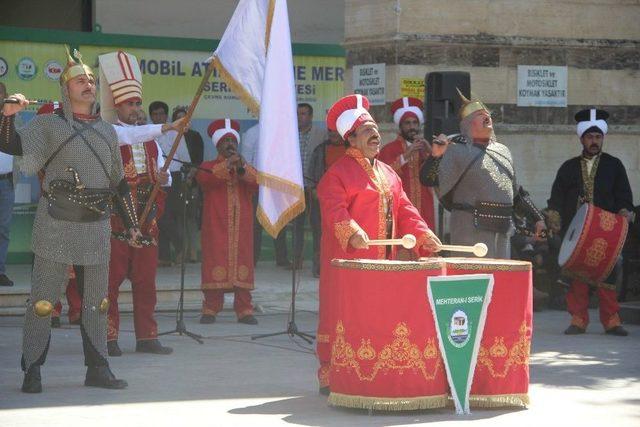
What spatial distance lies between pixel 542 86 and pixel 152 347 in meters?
6.82

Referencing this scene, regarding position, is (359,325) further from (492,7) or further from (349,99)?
(492,7)

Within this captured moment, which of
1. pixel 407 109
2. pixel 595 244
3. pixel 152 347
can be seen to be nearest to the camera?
pixel 152 347

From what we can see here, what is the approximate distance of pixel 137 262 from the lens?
11.3 m

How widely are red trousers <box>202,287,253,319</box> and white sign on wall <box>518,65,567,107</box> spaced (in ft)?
14.8

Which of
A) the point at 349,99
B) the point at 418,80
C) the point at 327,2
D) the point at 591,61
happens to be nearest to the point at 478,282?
the point at 349,99

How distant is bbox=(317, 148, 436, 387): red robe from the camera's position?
9.30 m

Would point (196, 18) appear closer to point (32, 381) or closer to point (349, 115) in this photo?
point (349, 115)

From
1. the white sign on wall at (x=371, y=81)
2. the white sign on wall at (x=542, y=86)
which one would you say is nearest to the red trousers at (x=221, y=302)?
the white sign on wall at (x=371, y=81)

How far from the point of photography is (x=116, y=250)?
1121 cm

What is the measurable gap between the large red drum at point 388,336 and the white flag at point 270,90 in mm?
1452

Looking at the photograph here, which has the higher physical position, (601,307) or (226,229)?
(226,229)

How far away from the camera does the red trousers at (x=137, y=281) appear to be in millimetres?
11219

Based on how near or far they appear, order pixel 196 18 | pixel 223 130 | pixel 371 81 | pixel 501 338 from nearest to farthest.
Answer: pixel 501 338, pixel 223 130, pixel 371 81, pixel 196 18

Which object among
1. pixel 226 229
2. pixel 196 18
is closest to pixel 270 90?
pixel 226 229
